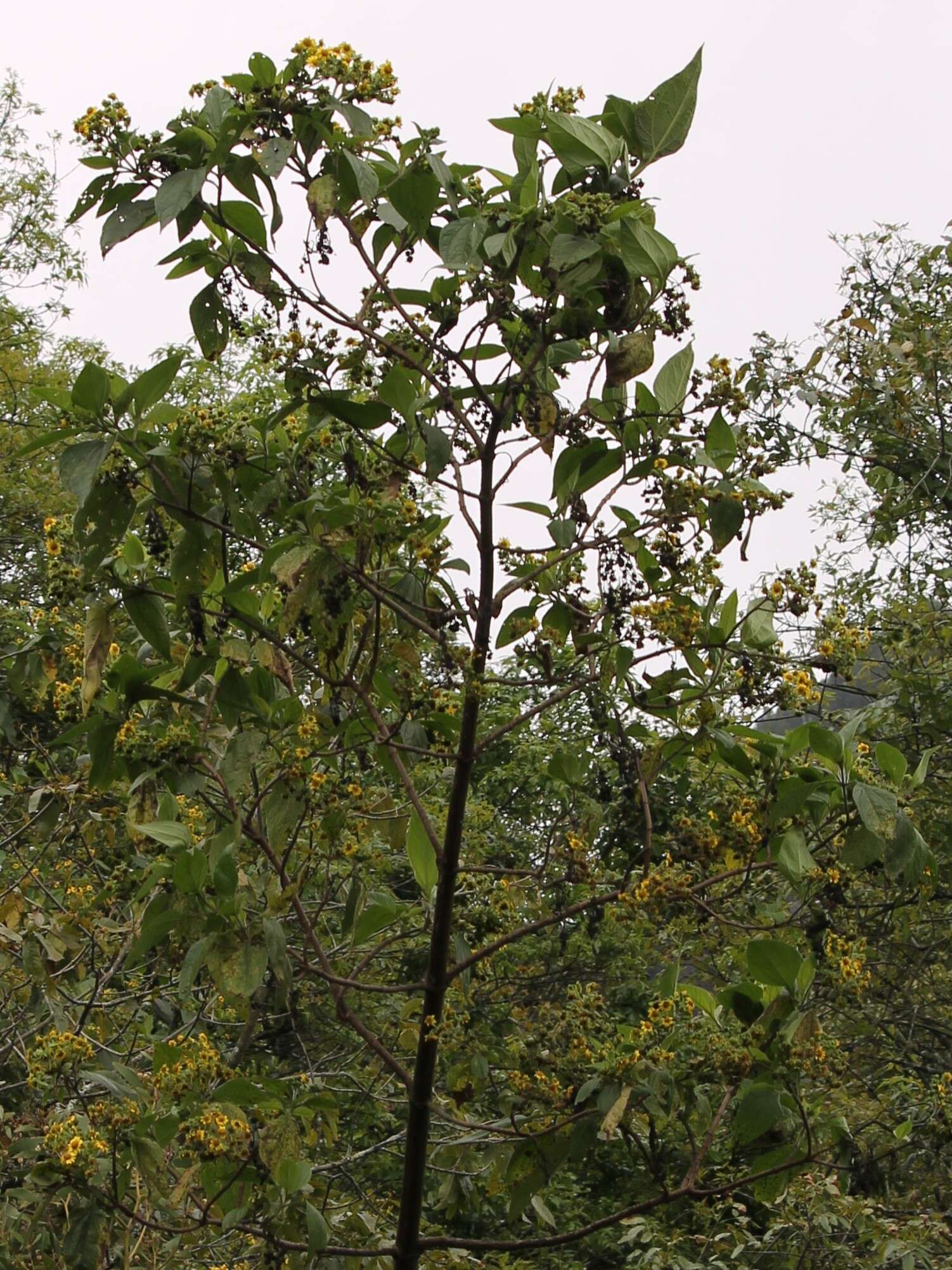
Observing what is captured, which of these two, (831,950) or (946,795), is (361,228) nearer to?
(831,950)

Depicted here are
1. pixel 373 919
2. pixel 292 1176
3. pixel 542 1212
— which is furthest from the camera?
pixel 542 1212

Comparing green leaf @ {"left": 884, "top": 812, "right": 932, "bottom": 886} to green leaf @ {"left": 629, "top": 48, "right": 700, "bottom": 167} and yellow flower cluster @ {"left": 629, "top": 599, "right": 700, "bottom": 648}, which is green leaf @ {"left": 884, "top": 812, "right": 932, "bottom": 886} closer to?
yellow flower cluster @ {"left": 629, "top": 599, "right": 700, "bottom": 648}

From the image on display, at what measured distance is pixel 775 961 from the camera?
125cm

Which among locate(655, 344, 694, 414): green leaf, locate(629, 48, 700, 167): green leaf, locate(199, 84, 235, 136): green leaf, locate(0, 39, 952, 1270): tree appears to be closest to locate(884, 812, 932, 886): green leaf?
locate(0, 39, 952, 1270): tree

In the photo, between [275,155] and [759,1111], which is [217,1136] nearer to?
[759,1111]

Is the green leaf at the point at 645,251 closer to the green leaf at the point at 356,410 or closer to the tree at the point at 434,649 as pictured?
the tree at the point at 434,649

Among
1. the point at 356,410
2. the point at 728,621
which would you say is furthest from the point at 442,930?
the point at 356,410

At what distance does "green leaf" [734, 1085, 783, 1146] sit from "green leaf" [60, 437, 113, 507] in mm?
873

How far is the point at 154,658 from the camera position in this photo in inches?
66.9

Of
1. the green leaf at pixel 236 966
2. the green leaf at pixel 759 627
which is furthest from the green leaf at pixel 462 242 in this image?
the green leaf at pixel 236 966

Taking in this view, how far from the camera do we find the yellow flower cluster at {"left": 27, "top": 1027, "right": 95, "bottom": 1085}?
1.65 m

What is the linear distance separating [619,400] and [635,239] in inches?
7.8

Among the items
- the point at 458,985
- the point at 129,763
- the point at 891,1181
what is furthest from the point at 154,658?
the point at 891,1181

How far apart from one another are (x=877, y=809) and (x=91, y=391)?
0.82m
